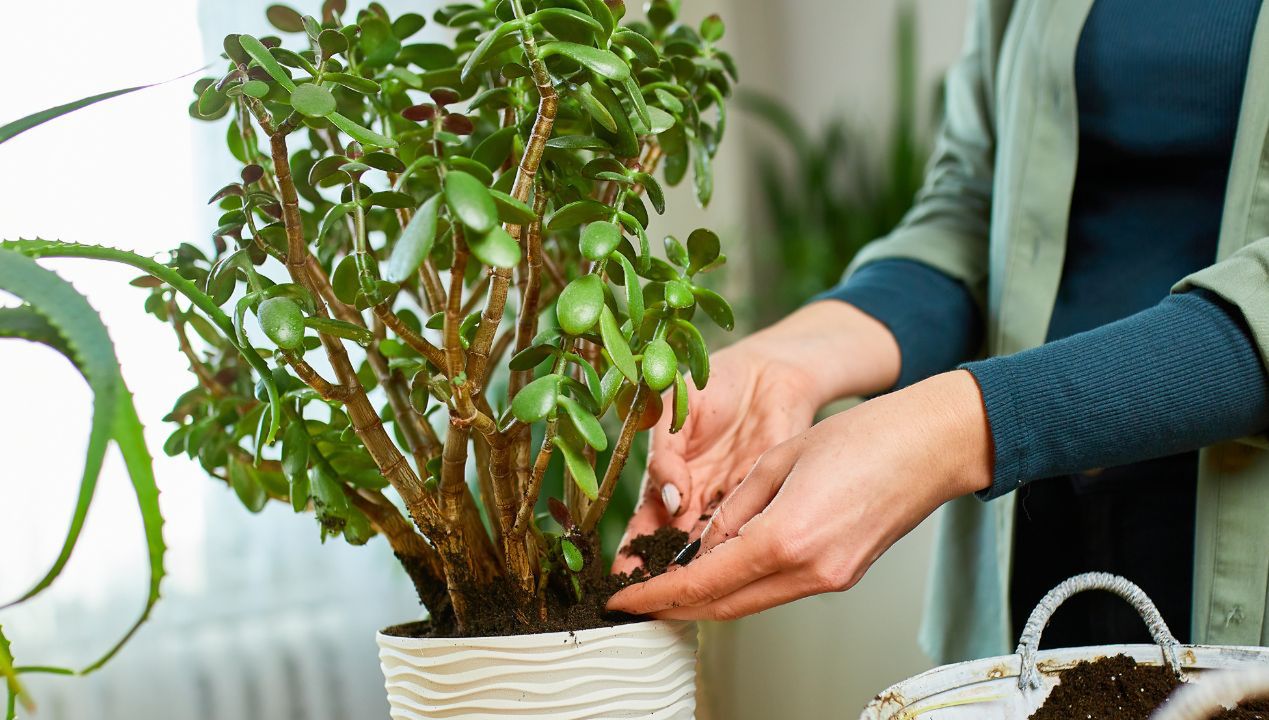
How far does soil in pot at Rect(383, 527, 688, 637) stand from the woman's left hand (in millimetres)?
18

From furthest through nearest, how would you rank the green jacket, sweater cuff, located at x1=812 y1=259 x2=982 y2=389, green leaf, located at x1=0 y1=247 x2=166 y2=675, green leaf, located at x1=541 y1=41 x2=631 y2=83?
sweater cuff, located at x1=812 y1=259 x2=982 y2=389, the green jacket, green leaf, located at x1=541 y1=41 x2=631 y2=83, green leaf, located at x1=0 y1=247 x2=166 y2=675

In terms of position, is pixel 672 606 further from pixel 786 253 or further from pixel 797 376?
pixel 786 253

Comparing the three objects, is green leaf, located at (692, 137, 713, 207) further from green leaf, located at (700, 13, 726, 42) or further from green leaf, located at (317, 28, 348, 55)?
green leaf, located at (317, 28, 348, 55)

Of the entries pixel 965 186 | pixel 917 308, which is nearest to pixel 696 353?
pixel 917 308

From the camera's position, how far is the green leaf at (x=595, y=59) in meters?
0.39

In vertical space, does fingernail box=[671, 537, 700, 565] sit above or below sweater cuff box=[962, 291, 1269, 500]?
below

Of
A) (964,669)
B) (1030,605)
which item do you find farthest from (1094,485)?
(964,669)

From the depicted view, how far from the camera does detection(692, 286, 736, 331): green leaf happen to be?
1.59 feet

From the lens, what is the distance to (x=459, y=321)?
0.41 meters

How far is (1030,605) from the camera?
82cm

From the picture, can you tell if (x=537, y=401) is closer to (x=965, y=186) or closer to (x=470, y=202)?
(x=470, y=202)

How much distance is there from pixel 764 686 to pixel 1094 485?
1687 millimetres

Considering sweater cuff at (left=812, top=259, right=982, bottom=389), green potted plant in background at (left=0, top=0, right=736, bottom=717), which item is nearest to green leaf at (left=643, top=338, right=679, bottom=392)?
green potted plant in background at (left=0, top=0, right=736, bottom=717)

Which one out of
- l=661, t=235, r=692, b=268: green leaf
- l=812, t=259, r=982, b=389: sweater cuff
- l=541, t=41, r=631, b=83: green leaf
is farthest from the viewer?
l=812, t=259, r=982, b=389: sweater cuff
